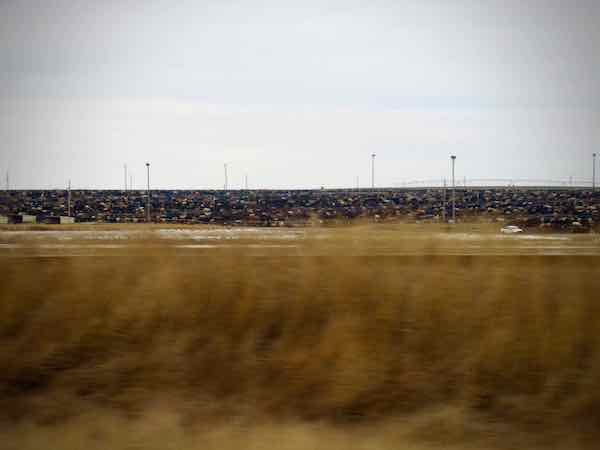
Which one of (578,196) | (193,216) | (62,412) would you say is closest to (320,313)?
(62,412)

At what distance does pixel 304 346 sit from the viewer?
6.79 meters

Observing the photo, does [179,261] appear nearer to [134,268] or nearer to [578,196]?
[134,268]

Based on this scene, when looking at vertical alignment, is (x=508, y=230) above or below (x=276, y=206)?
below

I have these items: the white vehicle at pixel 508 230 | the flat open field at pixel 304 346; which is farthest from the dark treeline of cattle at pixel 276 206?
the flat open field at pixel 304 346

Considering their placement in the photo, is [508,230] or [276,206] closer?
[508,230]

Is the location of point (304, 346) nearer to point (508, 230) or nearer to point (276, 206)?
point (508, 230)

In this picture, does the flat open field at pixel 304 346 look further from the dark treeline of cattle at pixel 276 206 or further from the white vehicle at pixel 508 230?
the dark treeline of cattle at pixel 276 206

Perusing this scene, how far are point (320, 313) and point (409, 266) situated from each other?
1534 millimetres

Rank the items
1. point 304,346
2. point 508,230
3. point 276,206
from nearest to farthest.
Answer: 1. point 304,346
2. point 508,230
3. point 276,206

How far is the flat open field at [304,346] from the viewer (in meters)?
5.41

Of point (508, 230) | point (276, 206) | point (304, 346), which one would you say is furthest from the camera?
point (276, 206)

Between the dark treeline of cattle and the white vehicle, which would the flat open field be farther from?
the dark treeline of cattle

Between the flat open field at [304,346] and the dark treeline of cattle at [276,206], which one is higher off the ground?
the dark treeline of cattle at [276,206]

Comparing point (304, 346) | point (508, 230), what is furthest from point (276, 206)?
point (304, 346)
